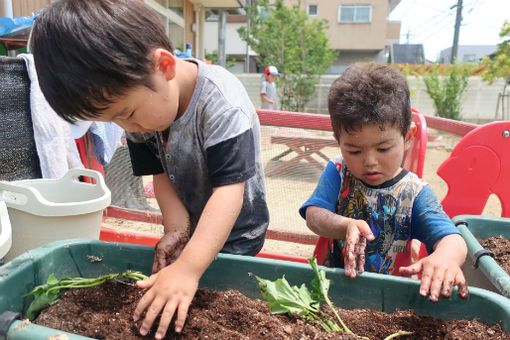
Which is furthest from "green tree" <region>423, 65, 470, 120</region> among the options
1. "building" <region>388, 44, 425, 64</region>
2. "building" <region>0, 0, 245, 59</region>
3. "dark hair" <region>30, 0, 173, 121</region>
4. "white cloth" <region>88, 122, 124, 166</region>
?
"building" <region>388, 44, 425, 64</region>

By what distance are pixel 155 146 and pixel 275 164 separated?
5.29 ft

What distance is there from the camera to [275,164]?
9.37 feet

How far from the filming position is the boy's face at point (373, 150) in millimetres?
1185

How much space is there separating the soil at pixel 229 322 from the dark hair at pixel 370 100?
56cm

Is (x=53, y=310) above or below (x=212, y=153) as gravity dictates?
below

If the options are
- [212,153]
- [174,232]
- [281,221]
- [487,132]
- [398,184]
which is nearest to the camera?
[212,153]

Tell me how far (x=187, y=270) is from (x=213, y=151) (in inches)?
12.7

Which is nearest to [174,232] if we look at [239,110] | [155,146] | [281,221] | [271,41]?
[155,146]

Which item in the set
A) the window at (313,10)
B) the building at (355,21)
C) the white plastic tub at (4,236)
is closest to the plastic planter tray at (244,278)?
the white plastic tub at (4,236)

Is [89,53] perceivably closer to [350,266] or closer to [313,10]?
[350,266]

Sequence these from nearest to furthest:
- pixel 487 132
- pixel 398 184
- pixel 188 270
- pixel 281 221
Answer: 1. pixel 188 270
2. pixel 398 184
3. pixel 487 132
4. pixel 281 221

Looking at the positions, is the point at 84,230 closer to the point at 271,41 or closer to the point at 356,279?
the point at 356,279

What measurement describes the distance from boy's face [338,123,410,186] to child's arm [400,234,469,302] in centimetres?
31

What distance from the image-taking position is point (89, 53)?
2.64 ft
